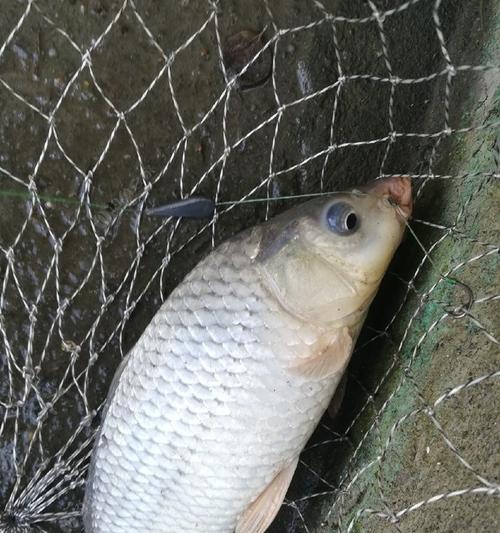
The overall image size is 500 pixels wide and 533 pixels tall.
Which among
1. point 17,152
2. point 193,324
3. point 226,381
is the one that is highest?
point 17,152

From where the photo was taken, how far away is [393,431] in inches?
57.2

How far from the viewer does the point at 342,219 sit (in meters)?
1.38

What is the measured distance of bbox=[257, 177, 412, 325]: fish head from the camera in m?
1.38

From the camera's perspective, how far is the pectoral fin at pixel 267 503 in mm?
1552

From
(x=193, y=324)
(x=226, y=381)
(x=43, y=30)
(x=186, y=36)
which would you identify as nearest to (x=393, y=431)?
(x=226, y=381)

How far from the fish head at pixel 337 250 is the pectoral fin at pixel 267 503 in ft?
1.40

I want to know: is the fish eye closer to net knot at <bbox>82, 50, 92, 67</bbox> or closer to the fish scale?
the fish scale

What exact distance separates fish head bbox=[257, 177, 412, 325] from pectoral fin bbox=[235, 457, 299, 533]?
0.43 m

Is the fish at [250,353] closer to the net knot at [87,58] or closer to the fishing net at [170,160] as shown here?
the fishing net at [170,160]

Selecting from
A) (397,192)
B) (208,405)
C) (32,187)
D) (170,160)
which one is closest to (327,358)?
(208,405)

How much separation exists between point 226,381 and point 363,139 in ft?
2.77

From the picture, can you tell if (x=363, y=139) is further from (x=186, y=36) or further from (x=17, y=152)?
(x=17, y=152)

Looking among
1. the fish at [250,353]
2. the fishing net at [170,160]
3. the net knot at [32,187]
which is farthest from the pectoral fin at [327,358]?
the net knot at [32,187]

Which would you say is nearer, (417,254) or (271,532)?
(417,254)
